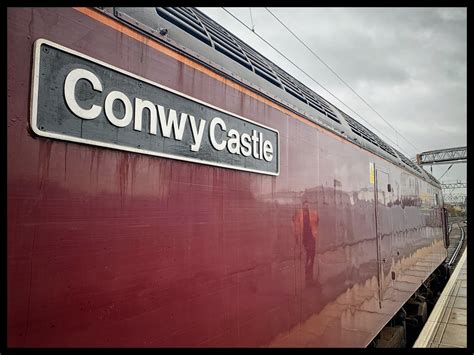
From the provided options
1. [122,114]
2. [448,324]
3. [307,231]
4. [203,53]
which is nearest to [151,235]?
[122,114]

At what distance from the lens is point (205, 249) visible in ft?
6.75

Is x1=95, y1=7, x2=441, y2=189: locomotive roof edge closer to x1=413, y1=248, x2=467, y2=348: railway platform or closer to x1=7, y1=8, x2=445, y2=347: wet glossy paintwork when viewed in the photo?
x1=7, y1=8, x2=445, y2=347: wet glossy paintwork

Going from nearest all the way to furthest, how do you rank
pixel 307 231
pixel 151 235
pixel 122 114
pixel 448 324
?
pixel 122 114
pixel 151 235
pixel 307 231
pixel 448 324

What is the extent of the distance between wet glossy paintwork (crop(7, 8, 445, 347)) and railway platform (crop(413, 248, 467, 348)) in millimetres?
3209

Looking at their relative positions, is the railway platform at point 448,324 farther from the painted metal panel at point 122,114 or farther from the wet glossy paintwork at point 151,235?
the painted metal panel at point 122,114

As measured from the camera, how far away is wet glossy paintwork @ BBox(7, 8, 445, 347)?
4.17 ft

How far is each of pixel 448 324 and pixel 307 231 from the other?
553 centimetres

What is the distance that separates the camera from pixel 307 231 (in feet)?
10.6

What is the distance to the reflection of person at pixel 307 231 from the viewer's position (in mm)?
3095

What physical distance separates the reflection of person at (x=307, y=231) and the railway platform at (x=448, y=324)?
10.7 ft

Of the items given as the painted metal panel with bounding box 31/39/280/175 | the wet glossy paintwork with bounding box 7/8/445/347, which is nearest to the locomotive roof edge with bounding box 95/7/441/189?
the wet glossy paintwork with bounding box 7/8/445/347

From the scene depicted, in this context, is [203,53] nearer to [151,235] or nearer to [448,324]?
[151,235]

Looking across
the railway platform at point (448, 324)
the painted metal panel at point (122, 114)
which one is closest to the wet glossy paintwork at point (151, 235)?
the painted metal panel at point (122, 114)
